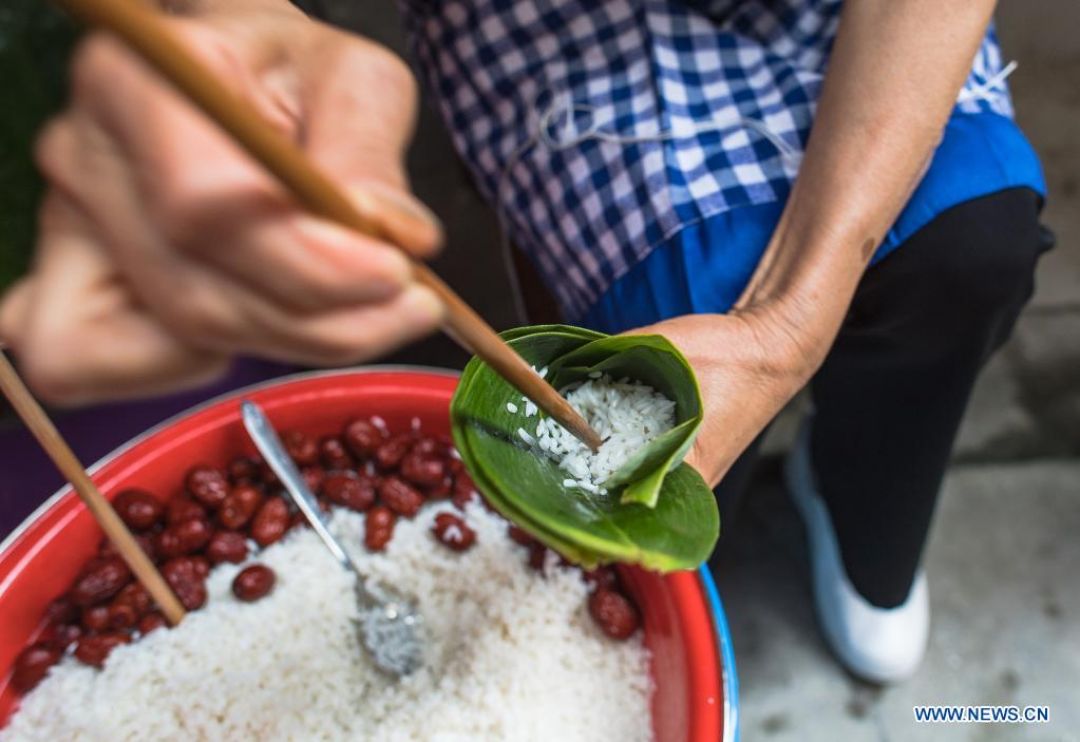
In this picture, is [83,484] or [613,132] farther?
[613,132]

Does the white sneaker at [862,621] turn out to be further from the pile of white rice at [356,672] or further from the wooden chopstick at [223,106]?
the wooden chopstick at [223,106]

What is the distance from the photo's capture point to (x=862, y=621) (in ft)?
3.19

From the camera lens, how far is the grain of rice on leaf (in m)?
0.39

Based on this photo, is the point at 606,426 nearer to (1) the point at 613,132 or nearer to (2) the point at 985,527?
(1) the point at 613,132

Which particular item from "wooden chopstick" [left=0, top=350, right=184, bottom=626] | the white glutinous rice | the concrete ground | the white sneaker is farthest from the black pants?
"wooden chopstick" [left=0, top=350, right=184, bottom=626]

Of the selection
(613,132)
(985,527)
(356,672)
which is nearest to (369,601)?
(356,672)

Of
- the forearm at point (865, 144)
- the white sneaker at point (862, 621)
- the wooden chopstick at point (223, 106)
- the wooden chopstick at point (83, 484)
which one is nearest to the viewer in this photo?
the wooden chopstick at point (223, 106)

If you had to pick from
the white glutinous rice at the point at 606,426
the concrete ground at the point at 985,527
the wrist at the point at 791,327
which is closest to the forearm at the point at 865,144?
the wrist at the point at 791,327

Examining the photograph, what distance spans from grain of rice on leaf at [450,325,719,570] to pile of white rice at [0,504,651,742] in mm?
288

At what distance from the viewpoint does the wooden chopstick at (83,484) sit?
0.52 m

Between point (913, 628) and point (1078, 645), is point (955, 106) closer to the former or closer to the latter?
point (913, 628)

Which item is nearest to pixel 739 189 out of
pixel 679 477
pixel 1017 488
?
pixel 679 477

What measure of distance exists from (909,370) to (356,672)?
0.55 m

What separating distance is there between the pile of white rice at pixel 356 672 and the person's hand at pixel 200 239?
48 centimetres
